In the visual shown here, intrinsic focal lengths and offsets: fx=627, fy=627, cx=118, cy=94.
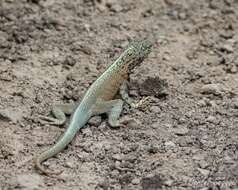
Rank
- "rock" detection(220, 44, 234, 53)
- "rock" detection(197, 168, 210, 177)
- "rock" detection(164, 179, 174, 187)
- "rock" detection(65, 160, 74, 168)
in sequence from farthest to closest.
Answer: "rock" detection(220, 44, 234, 53) < "rock" detection(65, 160, 74, 168) < "rock" detection(197, 168, 210, 177) < "rock" detection(164, 179, 174, 187)

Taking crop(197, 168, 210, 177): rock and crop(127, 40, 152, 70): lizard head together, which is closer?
crop(197, 168, 210, 177): rock

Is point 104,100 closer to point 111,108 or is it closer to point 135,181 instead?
point 111,108

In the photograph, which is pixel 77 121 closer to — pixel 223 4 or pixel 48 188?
pixel 48 188

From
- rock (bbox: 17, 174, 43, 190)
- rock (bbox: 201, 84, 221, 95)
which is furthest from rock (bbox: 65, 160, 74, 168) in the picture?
rock (bbox: 201, 84, 221, 95)

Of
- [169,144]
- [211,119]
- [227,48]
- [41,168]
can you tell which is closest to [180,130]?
[169,144]

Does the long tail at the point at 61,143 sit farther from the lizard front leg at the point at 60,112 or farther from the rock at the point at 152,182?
the rock at the point at 152,182

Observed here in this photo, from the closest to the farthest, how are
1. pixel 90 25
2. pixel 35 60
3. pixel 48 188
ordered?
pixel 48 188 → pixel 35 60 → pixel 90 25

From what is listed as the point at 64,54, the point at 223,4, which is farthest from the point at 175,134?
the point at 223,4

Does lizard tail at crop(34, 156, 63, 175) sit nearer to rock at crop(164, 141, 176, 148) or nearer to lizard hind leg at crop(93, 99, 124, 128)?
lizard hind leg at crop(93, 99, 124, 128)
